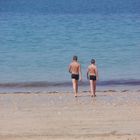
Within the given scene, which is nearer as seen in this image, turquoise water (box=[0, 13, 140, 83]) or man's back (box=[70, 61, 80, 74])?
man's back (box=[70, 61, 80, 74])

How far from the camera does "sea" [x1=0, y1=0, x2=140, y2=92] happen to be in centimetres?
3041

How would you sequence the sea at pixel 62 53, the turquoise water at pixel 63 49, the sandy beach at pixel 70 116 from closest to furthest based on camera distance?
the sandy beach at pixel 70 116
the sea at pixel 62 53
the turquoise water at pixel 63 49

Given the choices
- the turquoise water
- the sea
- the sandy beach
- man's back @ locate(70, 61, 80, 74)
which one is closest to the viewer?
the sandy beach

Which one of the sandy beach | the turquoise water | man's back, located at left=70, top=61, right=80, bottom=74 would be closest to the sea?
the turquoise water

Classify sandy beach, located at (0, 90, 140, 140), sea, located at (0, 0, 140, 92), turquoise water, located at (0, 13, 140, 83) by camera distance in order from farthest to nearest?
turquoise water, located at (0, 13, 140, 83) < sea, located at (0, 0, 140, 92) < sandy beach, located at (0, 90, 140, 140)

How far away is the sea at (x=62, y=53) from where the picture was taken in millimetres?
30406

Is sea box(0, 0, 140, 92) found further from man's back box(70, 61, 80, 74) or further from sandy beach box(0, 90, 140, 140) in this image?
sandy beach box(0, 90, 140, 140)

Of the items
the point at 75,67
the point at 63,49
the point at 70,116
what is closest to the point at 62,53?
the point at 63,49

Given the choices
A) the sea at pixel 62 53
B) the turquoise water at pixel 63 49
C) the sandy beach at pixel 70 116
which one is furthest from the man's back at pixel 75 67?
the turquoise water at pixel 63 49

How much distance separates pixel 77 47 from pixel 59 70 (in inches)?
636

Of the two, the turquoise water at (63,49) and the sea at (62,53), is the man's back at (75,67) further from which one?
the turquoise water at (63,49)

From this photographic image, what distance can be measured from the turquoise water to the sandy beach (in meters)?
7.33

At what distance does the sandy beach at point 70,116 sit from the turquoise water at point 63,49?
7332 mm

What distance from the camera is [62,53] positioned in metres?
46.7
